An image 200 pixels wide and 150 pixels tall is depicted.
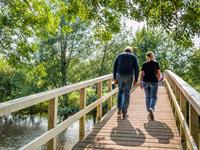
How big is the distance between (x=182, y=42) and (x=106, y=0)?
4.98ft

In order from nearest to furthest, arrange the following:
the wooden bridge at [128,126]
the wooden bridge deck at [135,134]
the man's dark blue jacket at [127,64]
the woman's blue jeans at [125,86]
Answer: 1. the wooden bridge at [128,126]
2. the wooden bridge deck at [135,134]
3. the man's dark blue jacket at [127,64]
4. the woman's blue jeans at [125,86]

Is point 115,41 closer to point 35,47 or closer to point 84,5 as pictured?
point 35,47

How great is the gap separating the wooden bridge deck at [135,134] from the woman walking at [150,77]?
45 centimetres

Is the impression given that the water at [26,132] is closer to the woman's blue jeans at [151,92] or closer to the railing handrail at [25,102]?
the woman's blue jeans at [151,92]

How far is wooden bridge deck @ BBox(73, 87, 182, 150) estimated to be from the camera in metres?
5.76

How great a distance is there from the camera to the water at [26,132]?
21.7 meters

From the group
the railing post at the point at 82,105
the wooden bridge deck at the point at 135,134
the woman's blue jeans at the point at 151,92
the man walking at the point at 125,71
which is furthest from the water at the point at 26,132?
the railing post at the point at 82,105

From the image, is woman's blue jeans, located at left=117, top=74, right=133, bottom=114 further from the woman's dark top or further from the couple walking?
the woman's dark top

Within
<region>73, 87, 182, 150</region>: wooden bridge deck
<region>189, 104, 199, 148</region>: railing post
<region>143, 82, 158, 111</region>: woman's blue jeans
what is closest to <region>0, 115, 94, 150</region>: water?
<region>143, 82, 158, 111</region>: woman's blue jeans

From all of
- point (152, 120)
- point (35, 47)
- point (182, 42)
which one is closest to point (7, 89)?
point (35, 47)

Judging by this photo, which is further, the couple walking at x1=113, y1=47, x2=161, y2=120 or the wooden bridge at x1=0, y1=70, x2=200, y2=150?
the couple walking at x1=113, y1=47, x2=161, y2=120

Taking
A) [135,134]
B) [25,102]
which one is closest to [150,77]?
[135,134]

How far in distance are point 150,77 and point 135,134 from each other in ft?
6.56

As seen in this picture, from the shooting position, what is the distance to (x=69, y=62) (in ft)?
121
